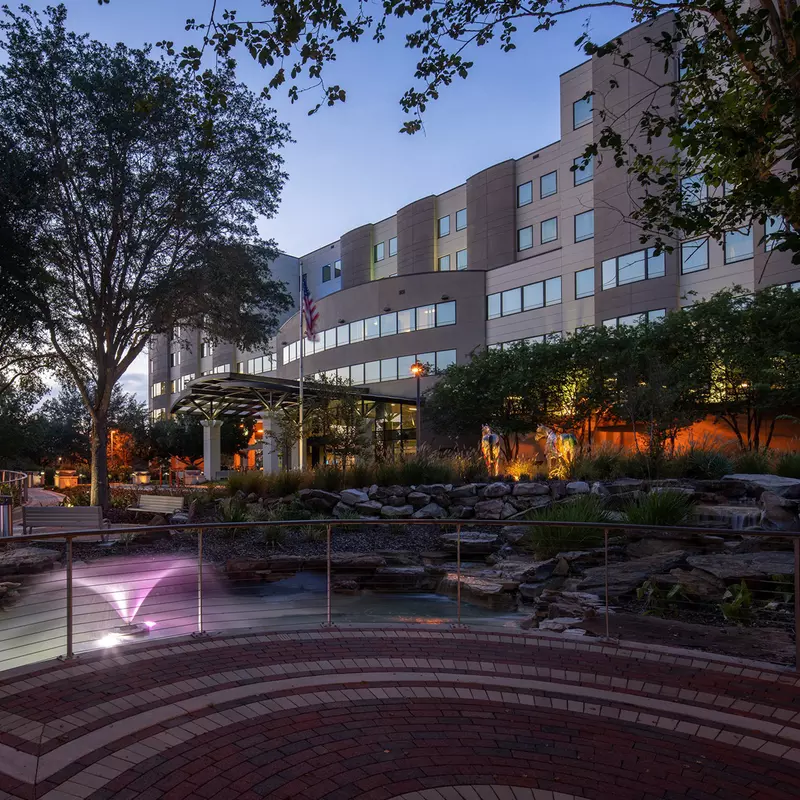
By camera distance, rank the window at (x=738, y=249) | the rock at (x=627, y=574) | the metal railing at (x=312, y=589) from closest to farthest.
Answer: the metal railing at (x=312, y=589), the rock at (x=627, y=574), the window at (x=738, y=249)

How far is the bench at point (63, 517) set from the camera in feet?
47.5

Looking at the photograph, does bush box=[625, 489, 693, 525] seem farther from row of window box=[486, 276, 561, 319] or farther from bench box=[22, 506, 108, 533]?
row of window box=[486, 276, 561, 319]

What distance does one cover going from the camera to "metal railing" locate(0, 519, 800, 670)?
8.03m

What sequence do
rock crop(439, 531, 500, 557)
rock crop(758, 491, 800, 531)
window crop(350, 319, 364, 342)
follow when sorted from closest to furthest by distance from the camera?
rock crop(758, 491, 800, 531)
rock crop(439, 531, 500, 557)
window crop(350, 319, 364, 342)

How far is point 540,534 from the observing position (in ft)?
43.7

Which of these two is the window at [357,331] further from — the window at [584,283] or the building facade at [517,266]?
the window at [584,283]

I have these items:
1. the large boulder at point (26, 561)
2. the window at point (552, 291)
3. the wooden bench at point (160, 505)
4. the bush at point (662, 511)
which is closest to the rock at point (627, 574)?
the bush at point (662, 511)

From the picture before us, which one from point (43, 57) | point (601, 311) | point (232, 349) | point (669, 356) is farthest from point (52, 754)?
point (232, 349)

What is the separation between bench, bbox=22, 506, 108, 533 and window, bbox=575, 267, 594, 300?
1114 inches

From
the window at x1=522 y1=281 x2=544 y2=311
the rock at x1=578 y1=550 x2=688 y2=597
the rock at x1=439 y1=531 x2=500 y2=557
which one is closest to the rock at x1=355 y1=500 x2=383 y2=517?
the rock at x1=439 y1=531 x2=500 y2=557

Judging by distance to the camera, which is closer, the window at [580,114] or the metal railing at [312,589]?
the metal railing at [312,589]

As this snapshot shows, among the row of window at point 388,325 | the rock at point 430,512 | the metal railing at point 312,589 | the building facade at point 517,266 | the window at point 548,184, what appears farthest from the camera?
the row of window at point 388,325

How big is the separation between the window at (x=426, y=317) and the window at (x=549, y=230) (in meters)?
7.93

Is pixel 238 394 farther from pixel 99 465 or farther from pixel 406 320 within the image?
pixel 406 320
